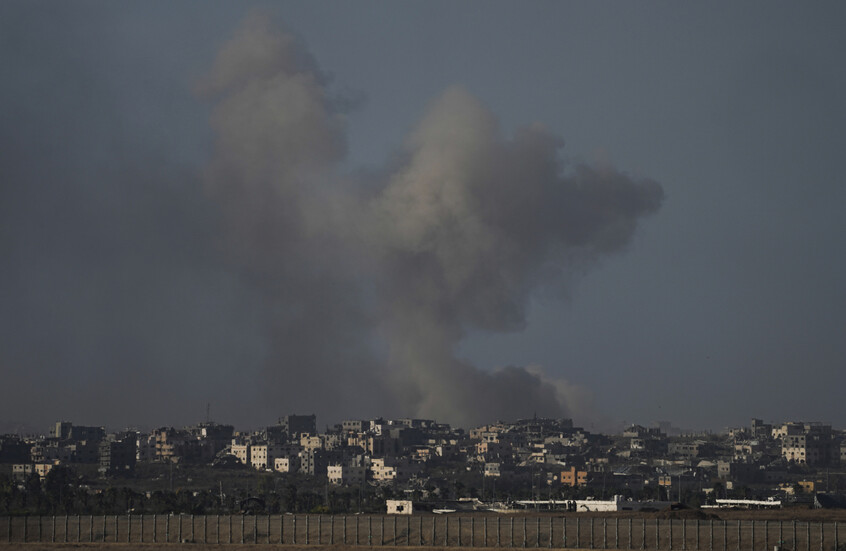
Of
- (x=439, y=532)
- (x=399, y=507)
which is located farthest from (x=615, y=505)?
(x=439, y=532)

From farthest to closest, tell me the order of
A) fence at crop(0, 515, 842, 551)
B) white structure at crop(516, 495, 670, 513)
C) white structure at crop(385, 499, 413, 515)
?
1. white structure at crop(516, 495, 670, 513)
2. white structure at crop(385, 499, 413, 515)
3. fence at crop(0, 515, 842, 551)

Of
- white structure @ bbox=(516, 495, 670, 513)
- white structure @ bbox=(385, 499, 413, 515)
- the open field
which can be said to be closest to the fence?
the open field

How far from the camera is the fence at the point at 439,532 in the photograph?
3570 inches

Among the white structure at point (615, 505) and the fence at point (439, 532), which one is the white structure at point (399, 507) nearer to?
the white structure at point (615, 505)

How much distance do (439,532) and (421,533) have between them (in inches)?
59.9

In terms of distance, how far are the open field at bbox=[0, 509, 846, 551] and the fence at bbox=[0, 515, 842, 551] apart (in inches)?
3.0

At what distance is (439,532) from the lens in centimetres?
9831

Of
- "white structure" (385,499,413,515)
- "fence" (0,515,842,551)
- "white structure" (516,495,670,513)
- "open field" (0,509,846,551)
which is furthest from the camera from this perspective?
"white structure" (516,495,670,513)

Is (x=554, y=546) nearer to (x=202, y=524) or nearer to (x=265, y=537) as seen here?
(x=265, y=537)

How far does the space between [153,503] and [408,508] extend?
40.2 m

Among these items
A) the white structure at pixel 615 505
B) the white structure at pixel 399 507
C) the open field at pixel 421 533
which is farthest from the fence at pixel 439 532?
the white structure at pixel 615 505

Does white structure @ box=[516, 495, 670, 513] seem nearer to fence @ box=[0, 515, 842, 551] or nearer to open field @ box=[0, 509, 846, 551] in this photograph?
fence @ box=[0, 515, 842, 551]

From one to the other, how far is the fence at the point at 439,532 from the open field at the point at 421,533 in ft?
0.25

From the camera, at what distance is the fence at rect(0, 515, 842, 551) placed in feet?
298
